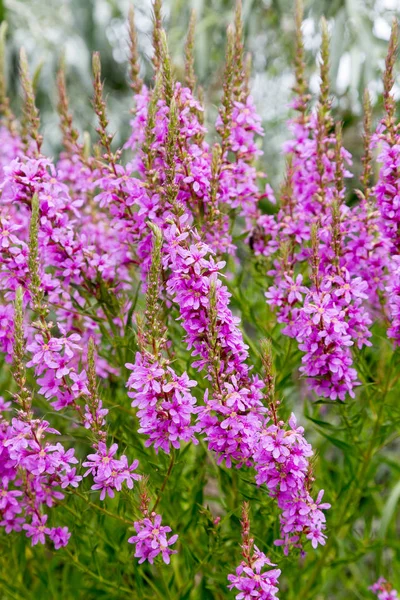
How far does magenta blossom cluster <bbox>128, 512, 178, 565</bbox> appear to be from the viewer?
4.22ft

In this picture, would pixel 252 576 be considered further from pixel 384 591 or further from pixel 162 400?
pixel 384 591

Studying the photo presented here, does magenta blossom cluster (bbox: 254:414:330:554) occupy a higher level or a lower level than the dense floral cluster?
higher

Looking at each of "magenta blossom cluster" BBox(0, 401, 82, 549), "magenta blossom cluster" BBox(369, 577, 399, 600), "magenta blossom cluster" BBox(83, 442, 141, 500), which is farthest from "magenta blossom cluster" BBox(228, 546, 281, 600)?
"magenta blossom cluster" BBox(369, 577, 399, 600)

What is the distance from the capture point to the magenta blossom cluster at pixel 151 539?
4.22 feet

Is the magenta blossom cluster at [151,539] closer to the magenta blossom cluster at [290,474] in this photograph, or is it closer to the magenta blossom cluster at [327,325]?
the magenta blossom cluster at [290,474]

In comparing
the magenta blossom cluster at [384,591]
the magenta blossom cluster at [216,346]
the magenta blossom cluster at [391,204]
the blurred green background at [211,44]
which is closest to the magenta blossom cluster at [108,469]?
the magenta blossom cluster at [216,346]

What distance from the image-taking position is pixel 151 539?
1.31m

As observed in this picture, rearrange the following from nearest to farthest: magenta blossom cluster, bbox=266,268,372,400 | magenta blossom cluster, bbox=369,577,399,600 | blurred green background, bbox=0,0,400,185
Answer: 1. magenta blossom cluster, bbox=266,268,372,400
2. magenta blossom cluster, bbox=369,577,399,600
3. blurred green background, bbox=0,0,400,185

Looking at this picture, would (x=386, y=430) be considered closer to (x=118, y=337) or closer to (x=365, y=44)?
(x=118, y=337)

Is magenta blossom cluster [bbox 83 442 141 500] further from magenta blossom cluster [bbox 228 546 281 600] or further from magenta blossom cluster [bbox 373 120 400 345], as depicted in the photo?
magenta blossom cluster [bbox 373 120 400 345]

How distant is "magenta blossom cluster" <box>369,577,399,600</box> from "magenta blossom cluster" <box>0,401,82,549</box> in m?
0.83

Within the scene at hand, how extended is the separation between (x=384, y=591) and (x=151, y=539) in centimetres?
80

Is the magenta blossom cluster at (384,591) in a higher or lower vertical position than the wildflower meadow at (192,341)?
lower

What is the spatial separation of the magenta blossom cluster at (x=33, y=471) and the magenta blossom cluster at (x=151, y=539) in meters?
0.15
